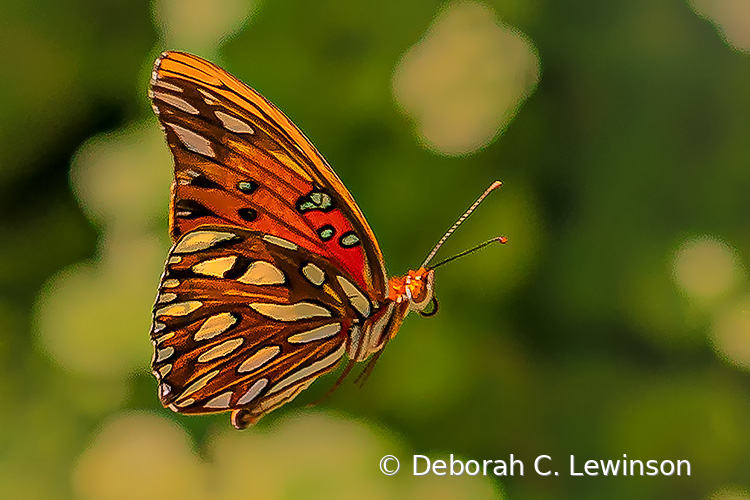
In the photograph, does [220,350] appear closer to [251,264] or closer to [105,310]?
[251,264]

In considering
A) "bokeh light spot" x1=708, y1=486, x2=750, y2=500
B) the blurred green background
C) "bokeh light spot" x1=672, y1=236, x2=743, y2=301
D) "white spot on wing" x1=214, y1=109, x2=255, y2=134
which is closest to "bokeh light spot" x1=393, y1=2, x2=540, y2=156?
the blurred green background

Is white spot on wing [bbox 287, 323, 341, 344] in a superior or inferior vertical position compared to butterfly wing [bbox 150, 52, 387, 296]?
inferior

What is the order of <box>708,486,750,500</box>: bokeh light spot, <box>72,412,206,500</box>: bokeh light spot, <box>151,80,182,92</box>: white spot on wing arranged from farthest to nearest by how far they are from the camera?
<box>708,486,750,500</box>: bokeh light spot < <box>72,412,206,500</box>: bokeh light spot < <box>151,80,182,92</box>: white spot on wing

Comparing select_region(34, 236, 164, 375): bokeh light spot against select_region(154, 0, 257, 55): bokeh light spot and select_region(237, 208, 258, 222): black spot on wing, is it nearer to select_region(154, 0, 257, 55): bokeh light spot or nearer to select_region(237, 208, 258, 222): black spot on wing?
select_region(154, 0, 257, 55): bokeh light spot

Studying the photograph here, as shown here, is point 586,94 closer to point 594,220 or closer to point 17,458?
point 594,220

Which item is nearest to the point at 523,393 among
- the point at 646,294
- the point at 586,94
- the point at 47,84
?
the point at 646,294
